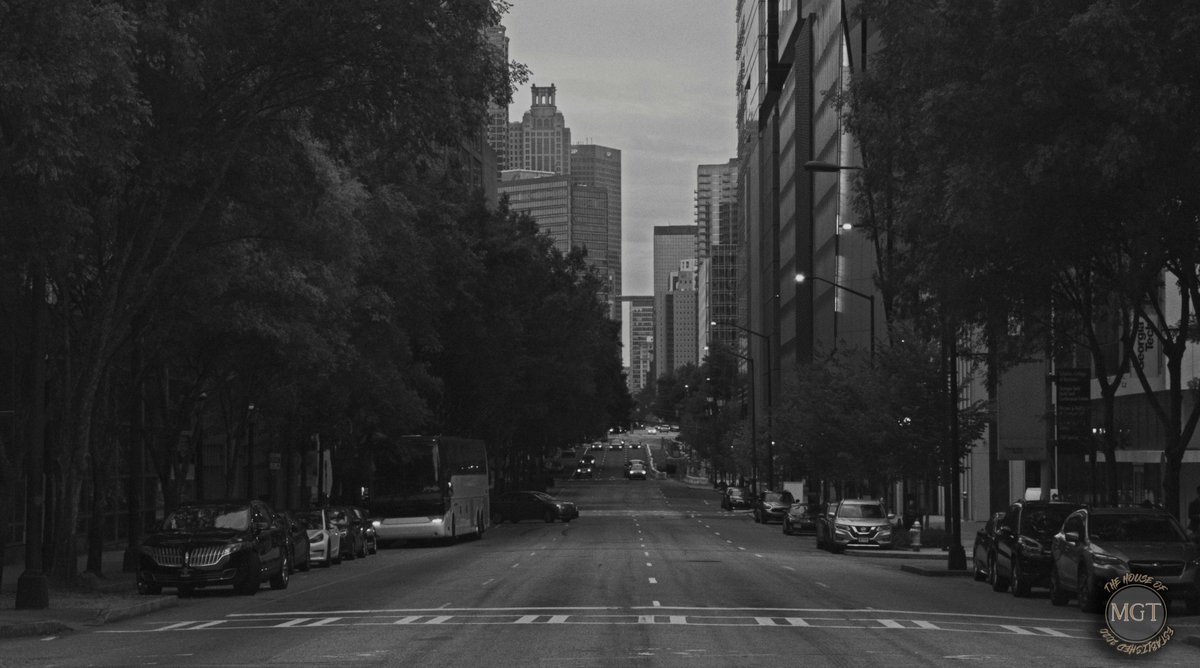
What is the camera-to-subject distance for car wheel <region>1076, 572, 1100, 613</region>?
24.6m

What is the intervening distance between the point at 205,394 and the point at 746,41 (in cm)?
13517

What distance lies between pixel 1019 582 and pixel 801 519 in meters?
35.8

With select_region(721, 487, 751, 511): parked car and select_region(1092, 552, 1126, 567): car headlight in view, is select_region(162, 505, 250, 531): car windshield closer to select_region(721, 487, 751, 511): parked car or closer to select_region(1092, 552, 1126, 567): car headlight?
select_region(1092, 552, 1126, 567): car headlight

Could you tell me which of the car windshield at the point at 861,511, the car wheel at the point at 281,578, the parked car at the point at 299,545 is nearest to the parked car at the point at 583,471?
the car windshield at the point at 861,511

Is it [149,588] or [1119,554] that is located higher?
[1119,554]

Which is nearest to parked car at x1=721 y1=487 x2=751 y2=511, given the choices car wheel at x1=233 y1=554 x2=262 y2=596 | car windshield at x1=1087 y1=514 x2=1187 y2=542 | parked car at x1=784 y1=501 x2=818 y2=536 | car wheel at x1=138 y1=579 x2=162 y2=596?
parked car at x1=784 y1=501 x2=818 y2=536

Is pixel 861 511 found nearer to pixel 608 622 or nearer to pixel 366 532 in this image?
pixel 366 532

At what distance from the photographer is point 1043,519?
97.8 feet

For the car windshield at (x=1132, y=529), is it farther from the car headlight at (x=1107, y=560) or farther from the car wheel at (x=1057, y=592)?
the car wheel at (x=1057, y=592)

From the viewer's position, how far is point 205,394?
137 feet

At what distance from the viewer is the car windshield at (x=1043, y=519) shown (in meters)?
29.5

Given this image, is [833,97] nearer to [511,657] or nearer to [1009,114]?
[1009,114]

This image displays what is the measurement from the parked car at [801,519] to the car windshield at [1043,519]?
35125 mm

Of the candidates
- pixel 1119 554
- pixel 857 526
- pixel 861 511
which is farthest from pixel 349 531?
pixel 1119 554
